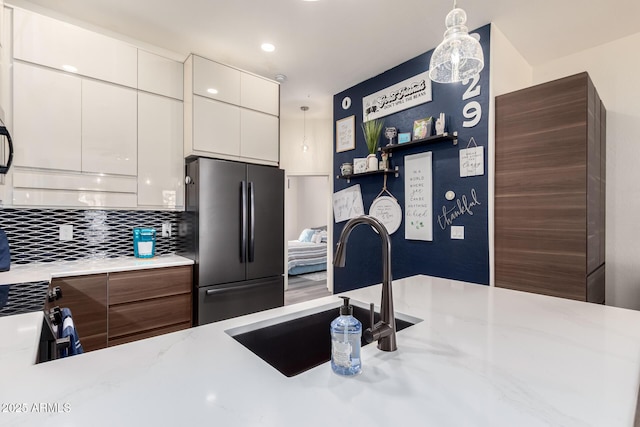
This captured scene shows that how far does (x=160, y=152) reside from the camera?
2.57 meters

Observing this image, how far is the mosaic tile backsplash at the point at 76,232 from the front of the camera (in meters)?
2.20

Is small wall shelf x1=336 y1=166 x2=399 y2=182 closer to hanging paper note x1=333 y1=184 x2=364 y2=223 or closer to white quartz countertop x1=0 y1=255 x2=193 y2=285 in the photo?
hanging paper note x1=333 y1=184 x2=364 y2=223

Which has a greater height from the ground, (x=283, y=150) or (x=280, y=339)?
(x=283, y=150)

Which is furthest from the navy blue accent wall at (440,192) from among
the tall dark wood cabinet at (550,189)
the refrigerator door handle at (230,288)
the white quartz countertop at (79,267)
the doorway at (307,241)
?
the white quartz countertop at (79,267)

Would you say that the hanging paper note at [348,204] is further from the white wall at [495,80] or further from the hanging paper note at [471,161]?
the white wall at [495,80]

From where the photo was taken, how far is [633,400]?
0.64m

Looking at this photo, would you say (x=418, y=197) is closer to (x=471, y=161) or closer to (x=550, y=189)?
(x=471, y=161)

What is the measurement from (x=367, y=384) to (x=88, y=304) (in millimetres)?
2099

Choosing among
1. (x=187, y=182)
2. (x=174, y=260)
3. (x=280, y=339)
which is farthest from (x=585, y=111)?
(x=174, y=260)

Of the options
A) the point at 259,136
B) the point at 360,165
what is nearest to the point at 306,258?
the point at 360,165

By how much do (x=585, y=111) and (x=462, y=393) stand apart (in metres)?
2.20

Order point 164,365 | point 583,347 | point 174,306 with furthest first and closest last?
point 174,306, point 583,347, point 164,365

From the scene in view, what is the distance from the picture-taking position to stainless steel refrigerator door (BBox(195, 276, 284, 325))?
246 cm

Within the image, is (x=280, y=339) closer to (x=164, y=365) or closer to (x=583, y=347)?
(x=164, y=365)
